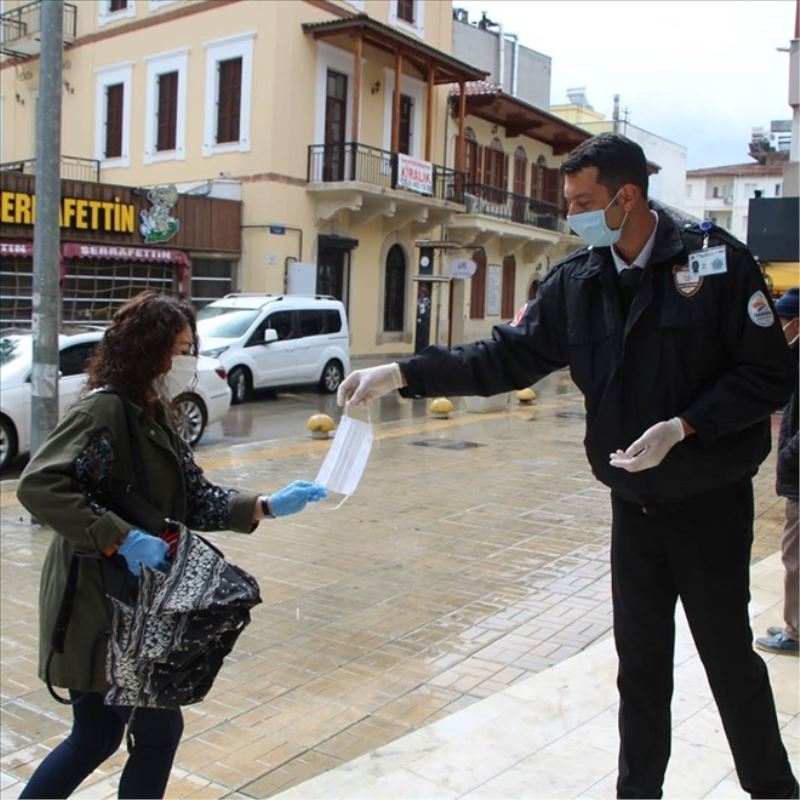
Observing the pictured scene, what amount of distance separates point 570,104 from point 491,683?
45.3 metres

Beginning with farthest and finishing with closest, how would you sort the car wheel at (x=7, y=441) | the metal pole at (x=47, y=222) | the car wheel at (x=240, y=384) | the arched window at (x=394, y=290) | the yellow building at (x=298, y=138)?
the arched window at (x=394, y=290)
the yellow building at (x=298, y=138)
the car wheel at (x=240, y=384)
the car wheel at (x=7, y=441)
the metal pole at (x=47, y=222)

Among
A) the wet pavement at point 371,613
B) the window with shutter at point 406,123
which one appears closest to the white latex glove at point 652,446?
the wet pavement at point 371,613

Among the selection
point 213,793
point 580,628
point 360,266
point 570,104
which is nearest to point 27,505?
point 213,793

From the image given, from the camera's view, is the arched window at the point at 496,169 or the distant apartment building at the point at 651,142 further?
the distant apartment building at the point at 651,142

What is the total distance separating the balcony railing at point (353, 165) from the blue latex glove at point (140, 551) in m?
23.3

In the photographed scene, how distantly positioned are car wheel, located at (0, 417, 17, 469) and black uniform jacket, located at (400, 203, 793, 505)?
8609mm

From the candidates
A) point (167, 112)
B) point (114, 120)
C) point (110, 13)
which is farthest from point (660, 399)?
point (110, 13)

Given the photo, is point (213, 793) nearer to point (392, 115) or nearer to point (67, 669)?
point (67, 669)

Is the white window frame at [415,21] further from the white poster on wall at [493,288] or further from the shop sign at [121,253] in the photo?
the shop sign at [121,253]

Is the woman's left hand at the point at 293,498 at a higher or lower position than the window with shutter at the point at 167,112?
lower

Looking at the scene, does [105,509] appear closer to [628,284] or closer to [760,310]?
[628,284]

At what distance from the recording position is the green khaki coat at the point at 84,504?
2680mm

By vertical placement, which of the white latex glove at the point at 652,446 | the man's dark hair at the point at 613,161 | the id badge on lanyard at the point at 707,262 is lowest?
the white latex glove at the point at 652,446

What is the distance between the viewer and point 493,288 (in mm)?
33750
